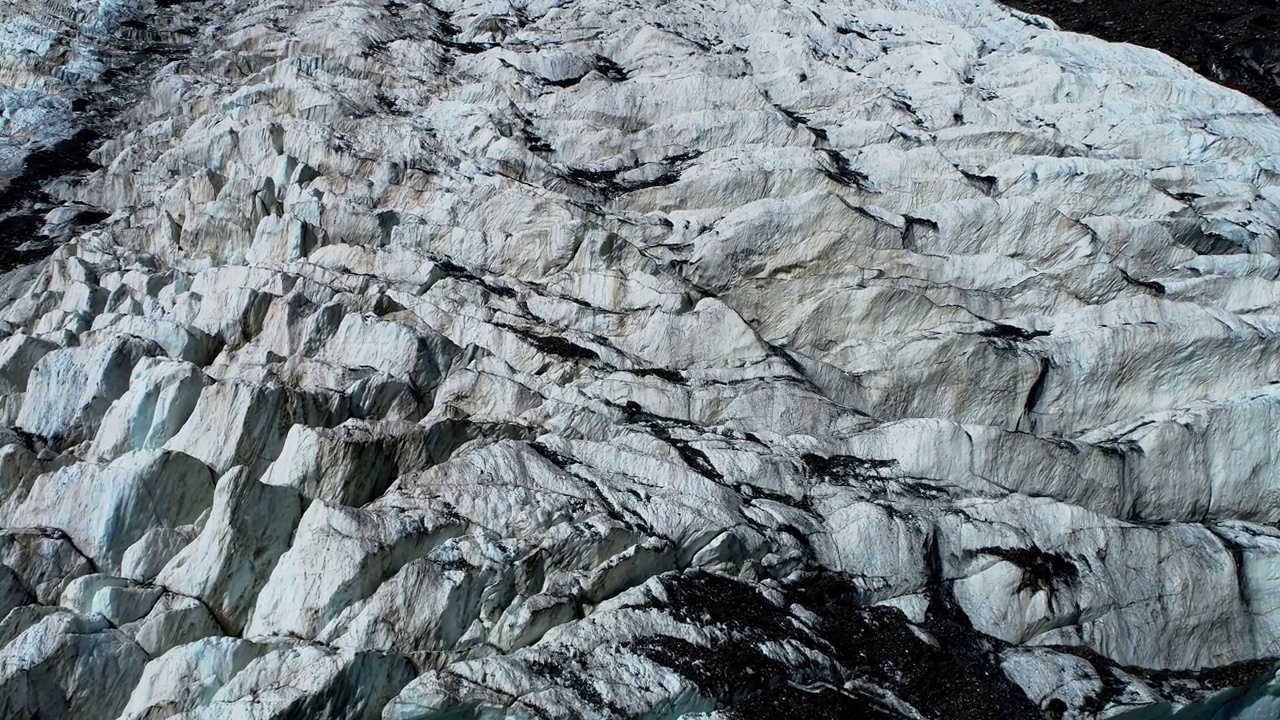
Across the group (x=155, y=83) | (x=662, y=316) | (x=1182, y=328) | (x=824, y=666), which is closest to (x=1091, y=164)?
(x=1182, y=328)

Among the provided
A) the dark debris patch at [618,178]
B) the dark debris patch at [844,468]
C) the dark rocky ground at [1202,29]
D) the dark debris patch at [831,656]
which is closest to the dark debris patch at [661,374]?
the dark debris patch at [844,468]

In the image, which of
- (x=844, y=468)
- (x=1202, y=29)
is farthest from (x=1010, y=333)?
(x=1202, y=29)

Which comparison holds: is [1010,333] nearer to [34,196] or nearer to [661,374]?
[661,374]

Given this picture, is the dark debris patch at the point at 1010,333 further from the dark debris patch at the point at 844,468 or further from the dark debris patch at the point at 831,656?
the dark debris patch at the point at 831,656

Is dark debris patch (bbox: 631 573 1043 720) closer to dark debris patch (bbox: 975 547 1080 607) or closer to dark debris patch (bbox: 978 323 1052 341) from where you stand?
dark debris patch (bbox: 975 547 1080 607)

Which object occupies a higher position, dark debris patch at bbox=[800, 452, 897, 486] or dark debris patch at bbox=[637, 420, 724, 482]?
dark debris patch at bbox=[637, 420, 724, 482]

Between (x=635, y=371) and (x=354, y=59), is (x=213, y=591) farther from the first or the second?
(x=354, y=59)

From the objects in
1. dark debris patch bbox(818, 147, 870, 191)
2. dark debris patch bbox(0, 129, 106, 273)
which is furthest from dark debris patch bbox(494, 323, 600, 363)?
dark debris patch bbox(0, 129, 106, 273)

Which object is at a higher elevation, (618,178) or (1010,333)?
(618,178)
